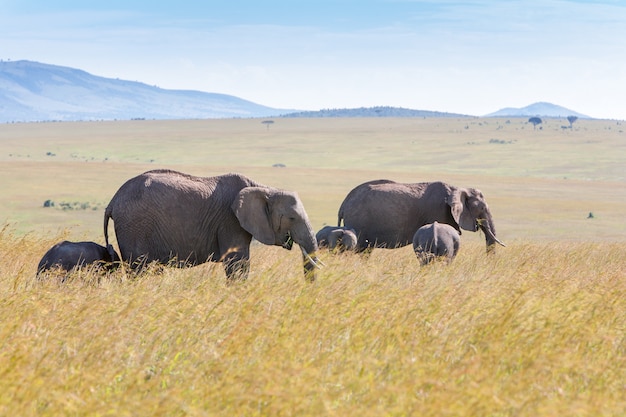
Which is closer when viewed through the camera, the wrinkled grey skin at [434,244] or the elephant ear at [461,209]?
the wrinkled grey skin at [434,244]

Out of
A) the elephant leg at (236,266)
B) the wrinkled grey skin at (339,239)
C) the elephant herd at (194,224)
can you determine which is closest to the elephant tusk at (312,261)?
the elephant herd at (194,224)

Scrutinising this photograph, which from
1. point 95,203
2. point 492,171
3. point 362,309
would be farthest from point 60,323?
point 492,171

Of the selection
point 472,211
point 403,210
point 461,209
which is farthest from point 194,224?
point 472,211

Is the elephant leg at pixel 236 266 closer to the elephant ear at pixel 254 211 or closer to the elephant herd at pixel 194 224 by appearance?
the elephant herd at pixel 194 224

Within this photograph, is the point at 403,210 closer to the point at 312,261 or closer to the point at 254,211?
the point at 254,211

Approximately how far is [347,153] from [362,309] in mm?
150177

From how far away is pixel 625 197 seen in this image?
76750 mm

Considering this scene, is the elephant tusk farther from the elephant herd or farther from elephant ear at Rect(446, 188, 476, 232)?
elephant ear at Rect(446, 188, 476, 232)

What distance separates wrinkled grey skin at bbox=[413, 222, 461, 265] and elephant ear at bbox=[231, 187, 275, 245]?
3.29m

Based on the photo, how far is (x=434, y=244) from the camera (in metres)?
14.1

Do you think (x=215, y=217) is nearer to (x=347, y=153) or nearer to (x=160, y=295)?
(x=160, y=295)

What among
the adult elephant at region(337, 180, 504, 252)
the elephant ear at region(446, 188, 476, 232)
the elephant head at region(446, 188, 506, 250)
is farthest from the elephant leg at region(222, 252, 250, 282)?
the elephant head at region(446, 188, 506, 250)

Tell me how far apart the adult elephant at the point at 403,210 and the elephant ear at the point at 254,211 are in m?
5.44

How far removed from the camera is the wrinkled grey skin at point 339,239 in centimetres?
1616
